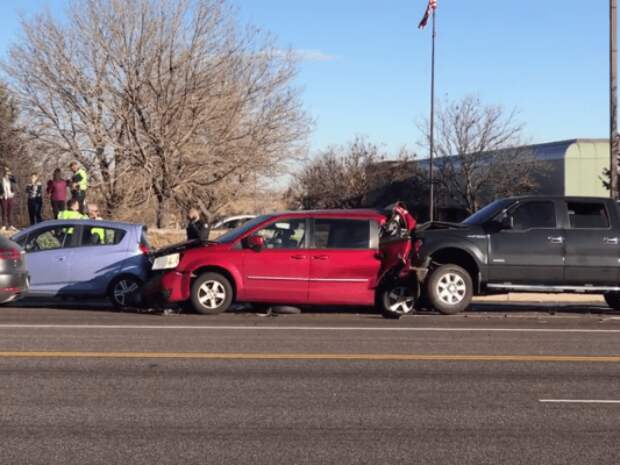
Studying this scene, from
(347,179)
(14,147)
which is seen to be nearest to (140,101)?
(14,147)

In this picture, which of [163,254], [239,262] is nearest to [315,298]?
[239,262]

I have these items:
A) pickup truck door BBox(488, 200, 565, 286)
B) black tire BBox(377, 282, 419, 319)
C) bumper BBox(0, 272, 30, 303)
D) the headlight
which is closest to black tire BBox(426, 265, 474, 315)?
pickup truck door BBox(488, 200, 565, 286)

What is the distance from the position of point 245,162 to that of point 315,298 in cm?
1942

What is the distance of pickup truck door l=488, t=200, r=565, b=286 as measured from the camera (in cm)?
1555

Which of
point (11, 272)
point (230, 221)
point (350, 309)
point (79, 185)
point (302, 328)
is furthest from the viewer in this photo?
point (230, 221)

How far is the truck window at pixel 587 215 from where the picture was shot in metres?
15.8

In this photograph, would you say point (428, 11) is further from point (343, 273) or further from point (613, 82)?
point (343, 273)

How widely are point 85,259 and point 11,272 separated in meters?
2.20

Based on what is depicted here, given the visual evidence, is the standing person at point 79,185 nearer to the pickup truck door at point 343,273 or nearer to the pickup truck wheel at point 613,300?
the pickup truck door at point 343,273

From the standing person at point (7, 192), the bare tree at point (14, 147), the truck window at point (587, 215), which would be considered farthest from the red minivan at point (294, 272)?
the bare tree at point (14, 147)

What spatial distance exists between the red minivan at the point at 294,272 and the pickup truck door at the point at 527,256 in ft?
5.00

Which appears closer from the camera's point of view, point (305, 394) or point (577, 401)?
point (577, 401)

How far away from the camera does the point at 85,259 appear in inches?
639

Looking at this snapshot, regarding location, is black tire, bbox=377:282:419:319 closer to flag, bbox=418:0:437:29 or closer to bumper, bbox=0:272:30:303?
bumper, bbox=0:272:30:303
